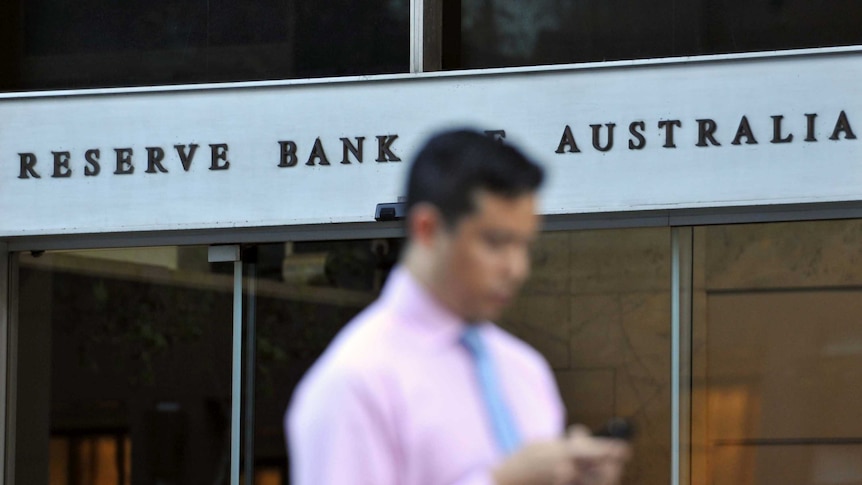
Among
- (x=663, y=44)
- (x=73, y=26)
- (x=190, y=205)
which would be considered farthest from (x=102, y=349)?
(x=663, y=44)

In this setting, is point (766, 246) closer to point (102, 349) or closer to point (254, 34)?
point (254, 34)

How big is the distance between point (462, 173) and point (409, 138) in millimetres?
7335

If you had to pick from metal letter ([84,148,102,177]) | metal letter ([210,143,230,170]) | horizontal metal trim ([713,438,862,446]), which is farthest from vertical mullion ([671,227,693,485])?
metal letter ([84,148,102,177])

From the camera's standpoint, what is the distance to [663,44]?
30.6ft

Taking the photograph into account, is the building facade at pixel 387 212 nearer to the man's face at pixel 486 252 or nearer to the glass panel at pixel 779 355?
the glass panel at pixel 779 355


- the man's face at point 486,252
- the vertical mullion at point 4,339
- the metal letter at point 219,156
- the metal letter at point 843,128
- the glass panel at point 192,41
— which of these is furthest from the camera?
the vertical mullion at point 4,339

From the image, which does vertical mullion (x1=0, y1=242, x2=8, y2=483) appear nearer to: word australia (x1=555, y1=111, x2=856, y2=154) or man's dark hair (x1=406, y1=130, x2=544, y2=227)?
word australia (x1=555, y1=111, x2=856, y2=154)

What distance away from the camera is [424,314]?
220 cm

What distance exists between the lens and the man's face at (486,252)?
215 cm

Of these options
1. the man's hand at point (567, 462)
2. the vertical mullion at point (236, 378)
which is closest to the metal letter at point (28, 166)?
the vertical mullion at point (236, 378)

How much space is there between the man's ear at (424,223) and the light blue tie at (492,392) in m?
0.16

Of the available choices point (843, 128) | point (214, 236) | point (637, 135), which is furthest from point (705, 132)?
point (214, 236)

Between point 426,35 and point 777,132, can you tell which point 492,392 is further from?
point 426,35

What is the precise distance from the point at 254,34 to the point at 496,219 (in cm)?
816
